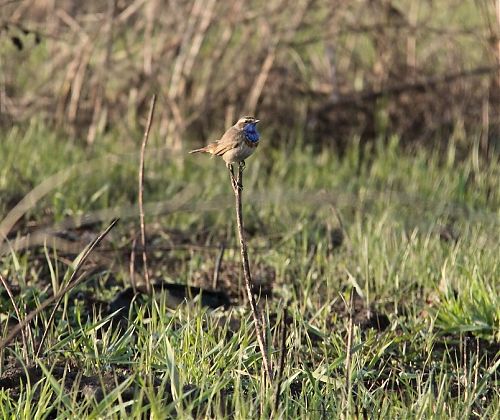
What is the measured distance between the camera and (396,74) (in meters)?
7.91

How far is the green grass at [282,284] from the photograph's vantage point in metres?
3.12

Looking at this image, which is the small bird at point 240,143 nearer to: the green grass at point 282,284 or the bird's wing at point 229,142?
the bird's wing at point 229,142

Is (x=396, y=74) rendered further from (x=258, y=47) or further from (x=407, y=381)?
(x=407, y=381)

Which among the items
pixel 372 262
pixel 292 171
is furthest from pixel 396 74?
pixel 372 262

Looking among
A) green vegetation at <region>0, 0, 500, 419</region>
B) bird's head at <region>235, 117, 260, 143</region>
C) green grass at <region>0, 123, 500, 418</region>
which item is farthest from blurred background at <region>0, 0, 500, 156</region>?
bird's head at <region>235, 117, 260, 143</region>

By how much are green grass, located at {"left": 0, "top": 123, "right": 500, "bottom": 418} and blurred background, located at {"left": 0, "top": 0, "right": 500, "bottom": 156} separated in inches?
11.4

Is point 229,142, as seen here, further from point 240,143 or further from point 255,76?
point 255,76

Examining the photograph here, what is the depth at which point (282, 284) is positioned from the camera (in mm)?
4848

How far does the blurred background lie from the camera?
7418 millimetres

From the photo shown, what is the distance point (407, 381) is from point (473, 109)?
15.6 feet

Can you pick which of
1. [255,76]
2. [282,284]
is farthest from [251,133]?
[255,76]

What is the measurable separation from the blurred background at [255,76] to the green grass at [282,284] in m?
0.29

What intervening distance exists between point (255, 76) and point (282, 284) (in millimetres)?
3098

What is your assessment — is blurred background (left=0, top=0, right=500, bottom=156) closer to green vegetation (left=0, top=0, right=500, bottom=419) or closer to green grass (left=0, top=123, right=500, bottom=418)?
green vegetation (left=0, top=0, right=500, bottom=419)
